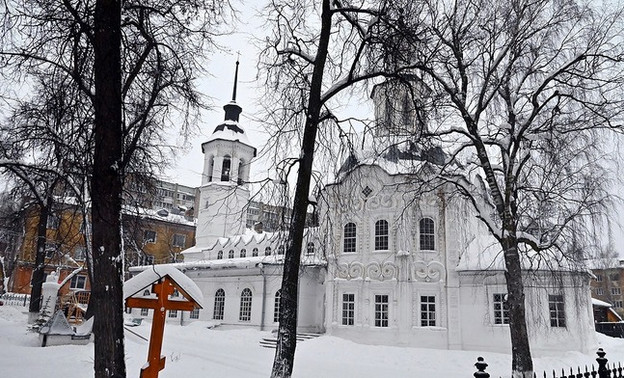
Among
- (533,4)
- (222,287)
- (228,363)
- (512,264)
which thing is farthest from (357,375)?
(222,287)

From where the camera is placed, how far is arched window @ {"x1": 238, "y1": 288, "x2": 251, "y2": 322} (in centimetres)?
2864

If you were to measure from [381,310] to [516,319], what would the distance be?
40.6ft

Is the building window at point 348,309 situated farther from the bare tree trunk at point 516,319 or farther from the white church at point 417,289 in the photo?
the bare tree trunk at point 516,319

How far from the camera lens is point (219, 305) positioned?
100 feet

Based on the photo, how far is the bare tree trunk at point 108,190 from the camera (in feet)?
19.2

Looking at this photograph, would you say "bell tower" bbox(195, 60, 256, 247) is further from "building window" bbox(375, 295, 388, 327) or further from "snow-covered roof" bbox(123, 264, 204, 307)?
"snow-covered roof" bbox(123, 264, 204, 307)

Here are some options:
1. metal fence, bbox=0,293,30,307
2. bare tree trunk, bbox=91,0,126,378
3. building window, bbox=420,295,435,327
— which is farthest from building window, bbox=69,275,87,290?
bare tree trunk, bbox=91,0,126,378

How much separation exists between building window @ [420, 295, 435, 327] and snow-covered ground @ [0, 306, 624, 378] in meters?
1.71

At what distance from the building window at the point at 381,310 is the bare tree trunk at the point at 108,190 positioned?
1825 centimetres

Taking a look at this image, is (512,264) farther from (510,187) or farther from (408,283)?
(408,283)

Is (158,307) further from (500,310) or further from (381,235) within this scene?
(500,310)

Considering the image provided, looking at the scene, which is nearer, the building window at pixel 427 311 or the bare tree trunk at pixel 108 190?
the bare tree trunk at pixel 108 190

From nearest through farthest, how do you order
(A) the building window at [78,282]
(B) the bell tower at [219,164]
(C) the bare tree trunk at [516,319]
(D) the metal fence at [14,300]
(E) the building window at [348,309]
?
(C) the bare tree trunk at [516,319], (E) the building window at [348,309], (D) the metal fence at [14,300], (B) the bell tower at [219,164], (A) the building window at [78,282]

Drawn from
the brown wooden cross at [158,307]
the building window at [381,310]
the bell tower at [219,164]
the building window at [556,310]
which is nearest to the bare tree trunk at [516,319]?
the brown wooden cross at [158,307]
